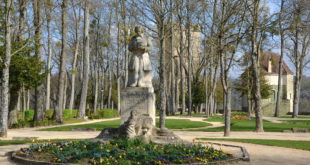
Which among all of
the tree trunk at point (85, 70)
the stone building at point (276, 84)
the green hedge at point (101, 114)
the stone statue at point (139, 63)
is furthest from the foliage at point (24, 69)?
the stone building at point (276, 84)

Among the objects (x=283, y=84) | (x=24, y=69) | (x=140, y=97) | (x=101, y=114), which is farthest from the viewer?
(x=283, y=84)

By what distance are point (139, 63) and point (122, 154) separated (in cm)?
528

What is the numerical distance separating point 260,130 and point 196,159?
12707 millimetres

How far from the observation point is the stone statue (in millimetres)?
12945

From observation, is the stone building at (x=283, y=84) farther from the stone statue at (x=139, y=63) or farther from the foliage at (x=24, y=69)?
the stone statue at (x=139, y=63)

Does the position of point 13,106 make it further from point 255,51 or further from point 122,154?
point 122,154

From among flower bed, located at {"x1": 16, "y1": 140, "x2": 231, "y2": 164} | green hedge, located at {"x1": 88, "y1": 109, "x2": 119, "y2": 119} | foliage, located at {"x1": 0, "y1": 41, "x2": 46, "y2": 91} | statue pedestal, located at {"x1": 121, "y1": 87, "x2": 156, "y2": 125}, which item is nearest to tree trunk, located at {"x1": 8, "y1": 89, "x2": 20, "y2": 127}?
foliage, located at {"x1": 0, "y1": 41, "x2": 46, "y2": 91}

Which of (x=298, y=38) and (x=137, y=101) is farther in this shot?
(x=298, y=38)

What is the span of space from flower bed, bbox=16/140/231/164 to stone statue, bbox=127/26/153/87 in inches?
146

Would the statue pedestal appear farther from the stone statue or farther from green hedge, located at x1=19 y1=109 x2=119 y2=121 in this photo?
green hedge, located at x1=19 y1=109 x2=119 y2=121

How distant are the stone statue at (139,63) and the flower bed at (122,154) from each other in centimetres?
371

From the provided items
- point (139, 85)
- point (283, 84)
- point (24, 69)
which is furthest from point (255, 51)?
point (283, 84)

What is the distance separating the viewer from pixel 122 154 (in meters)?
8.46

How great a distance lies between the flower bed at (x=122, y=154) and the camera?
8086mm
